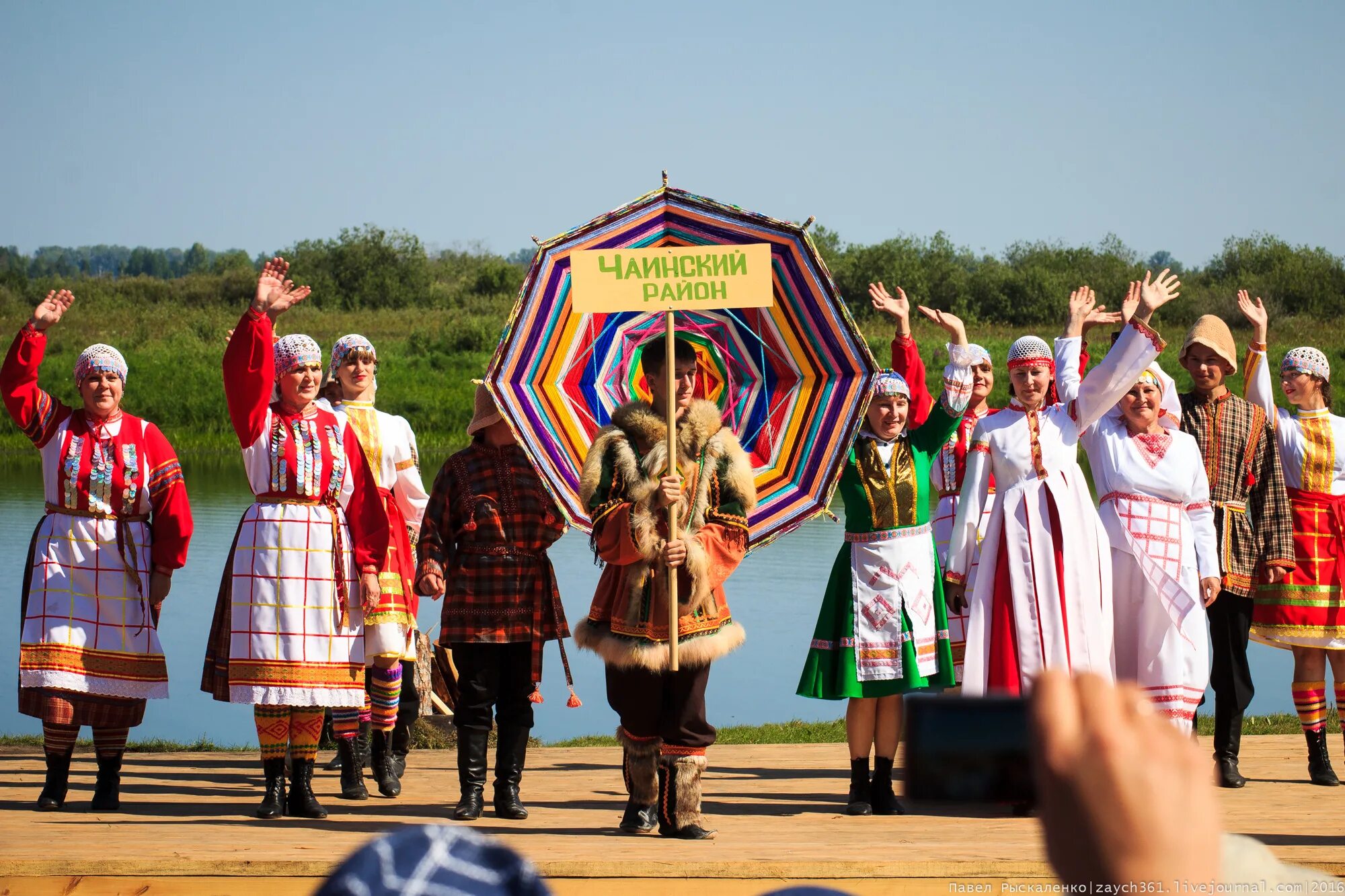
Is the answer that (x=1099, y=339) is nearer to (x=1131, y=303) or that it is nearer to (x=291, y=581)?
(x=1131, y=303)

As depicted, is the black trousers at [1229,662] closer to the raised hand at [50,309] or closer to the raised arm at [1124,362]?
the raised arm at [1124,362]

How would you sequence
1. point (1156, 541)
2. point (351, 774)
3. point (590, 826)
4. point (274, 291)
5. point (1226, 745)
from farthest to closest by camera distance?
point (1226, 745) → point (351, 774) → point (1156, 541) → point (274, 291) → point (590, 826)

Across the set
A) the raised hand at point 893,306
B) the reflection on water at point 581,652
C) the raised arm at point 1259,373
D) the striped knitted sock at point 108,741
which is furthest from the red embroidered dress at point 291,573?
the raised arm at point 1259,373

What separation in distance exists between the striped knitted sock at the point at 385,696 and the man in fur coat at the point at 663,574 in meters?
1.17

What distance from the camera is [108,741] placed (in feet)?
17.8

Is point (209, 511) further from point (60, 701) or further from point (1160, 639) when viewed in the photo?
point (1160, 639)

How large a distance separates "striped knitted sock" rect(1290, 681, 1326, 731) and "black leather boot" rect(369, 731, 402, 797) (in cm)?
364

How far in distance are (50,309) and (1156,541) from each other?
4.22 m

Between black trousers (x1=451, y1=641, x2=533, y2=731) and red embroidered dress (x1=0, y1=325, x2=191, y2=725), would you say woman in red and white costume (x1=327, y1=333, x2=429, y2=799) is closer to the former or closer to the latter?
black trousers (x1=451, y1=641, x2=533, y2=731)

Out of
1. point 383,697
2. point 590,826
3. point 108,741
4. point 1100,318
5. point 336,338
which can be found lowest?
point 590,826

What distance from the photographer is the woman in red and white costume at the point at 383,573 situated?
18.7 feet

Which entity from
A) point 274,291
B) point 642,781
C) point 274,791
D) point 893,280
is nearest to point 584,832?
point 642,781

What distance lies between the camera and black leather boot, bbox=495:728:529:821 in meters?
5.27

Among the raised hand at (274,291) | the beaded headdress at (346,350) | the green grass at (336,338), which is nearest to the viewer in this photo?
the raised hand at (274,291)
